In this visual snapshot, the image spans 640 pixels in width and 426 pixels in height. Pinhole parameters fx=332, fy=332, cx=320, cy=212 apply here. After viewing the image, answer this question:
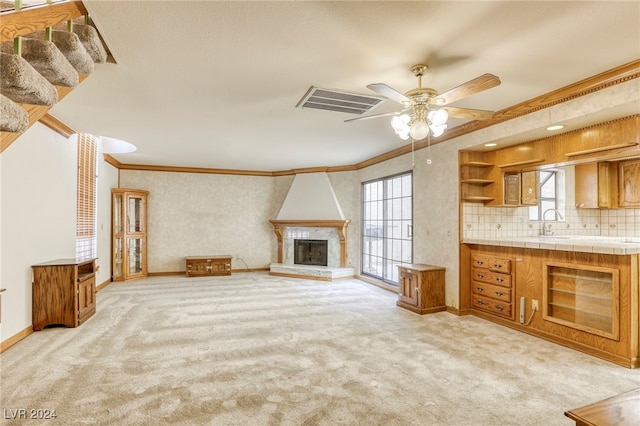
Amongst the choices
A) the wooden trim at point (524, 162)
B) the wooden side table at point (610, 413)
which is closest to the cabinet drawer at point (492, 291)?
the wooden trim at point (524, 162)

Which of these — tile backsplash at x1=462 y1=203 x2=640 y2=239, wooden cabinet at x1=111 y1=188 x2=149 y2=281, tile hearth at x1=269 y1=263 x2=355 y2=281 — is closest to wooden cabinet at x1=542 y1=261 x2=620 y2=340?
tile backsplash at x1=462 y1=203 x2=640 y2=239

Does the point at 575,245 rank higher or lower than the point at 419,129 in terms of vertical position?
lower

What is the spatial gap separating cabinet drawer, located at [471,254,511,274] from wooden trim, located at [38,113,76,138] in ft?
18.0

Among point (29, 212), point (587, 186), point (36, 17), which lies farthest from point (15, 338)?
point (587, 186)

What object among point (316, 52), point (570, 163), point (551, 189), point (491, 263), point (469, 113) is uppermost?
point (316, 52)

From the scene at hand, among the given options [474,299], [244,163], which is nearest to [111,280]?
[244,163]

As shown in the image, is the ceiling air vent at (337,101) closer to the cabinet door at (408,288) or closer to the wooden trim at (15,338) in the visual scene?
the cabinet door at (408,288)

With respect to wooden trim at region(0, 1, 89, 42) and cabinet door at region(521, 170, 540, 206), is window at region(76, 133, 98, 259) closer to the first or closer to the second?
wooden trim at region(0, 1, 89, 42)

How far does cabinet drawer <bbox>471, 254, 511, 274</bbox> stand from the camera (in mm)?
3977

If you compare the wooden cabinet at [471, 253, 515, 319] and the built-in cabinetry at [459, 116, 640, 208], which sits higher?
the built-in cabinetry at [459, 116, 640, 208]

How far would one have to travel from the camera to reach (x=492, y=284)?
4156 millimetres

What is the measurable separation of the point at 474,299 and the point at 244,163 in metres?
5.08

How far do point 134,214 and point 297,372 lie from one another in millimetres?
5921

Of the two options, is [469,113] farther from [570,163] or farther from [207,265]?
[207,265]
